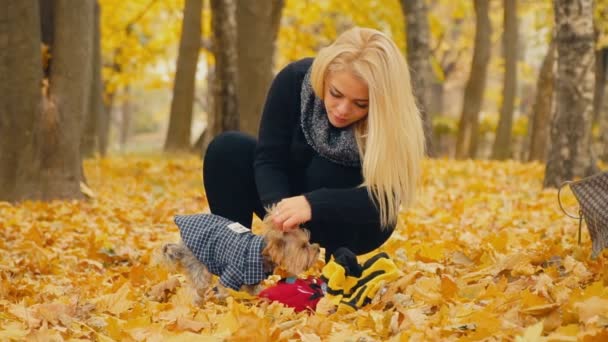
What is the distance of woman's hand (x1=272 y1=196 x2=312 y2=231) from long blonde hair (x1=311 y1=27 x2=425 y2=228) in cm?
32

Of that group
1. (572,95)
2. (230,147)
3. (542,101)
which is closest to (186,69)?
(542,101)

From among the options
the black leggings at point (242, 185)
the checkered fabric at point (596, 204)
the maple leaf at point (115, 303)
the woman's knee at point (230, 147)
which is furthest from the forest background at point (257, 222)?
the woman's knee at point (230, 147)

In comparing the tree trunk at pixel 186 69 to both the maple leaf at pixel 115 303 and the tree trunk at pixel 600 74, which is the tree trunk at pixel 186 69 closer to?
the tree trunk at pixel 600 74

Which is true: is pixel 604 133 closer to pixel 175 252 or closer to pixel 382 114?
pixel 382 114

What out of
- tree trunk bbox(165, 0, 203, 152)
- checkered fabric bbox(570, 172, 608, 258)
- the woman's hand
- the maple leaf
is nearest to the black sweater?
the woman's hand

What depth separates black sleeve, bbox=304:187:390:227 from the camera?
11.8 feet

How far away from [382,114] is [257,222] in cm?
298

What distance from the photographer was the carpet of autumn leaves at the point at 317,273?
278 centimetres

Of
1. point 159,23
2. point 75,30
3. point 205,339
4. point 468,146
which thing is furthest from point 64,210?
point 159,23

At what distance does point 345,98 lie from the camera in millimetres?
3633

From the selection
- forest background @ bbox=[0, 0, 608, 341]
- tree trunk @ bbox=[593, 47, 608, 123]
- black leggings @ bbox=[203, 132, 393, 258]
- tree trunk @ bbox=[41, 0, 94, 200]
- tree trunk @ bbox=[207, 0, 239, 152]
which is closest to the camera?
forest background @ bbox=[0, 0, 608, 341]

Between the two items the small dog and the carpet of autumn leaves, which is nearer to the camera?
the carpet of autumn leaves

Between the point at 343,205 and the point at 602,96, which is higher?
the point at 602,96

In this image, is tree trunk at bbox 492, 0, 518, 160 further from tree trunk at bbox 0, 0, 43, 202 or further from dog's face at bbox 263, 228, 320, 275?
dog's face at bbox 263, 228, 320, 275
